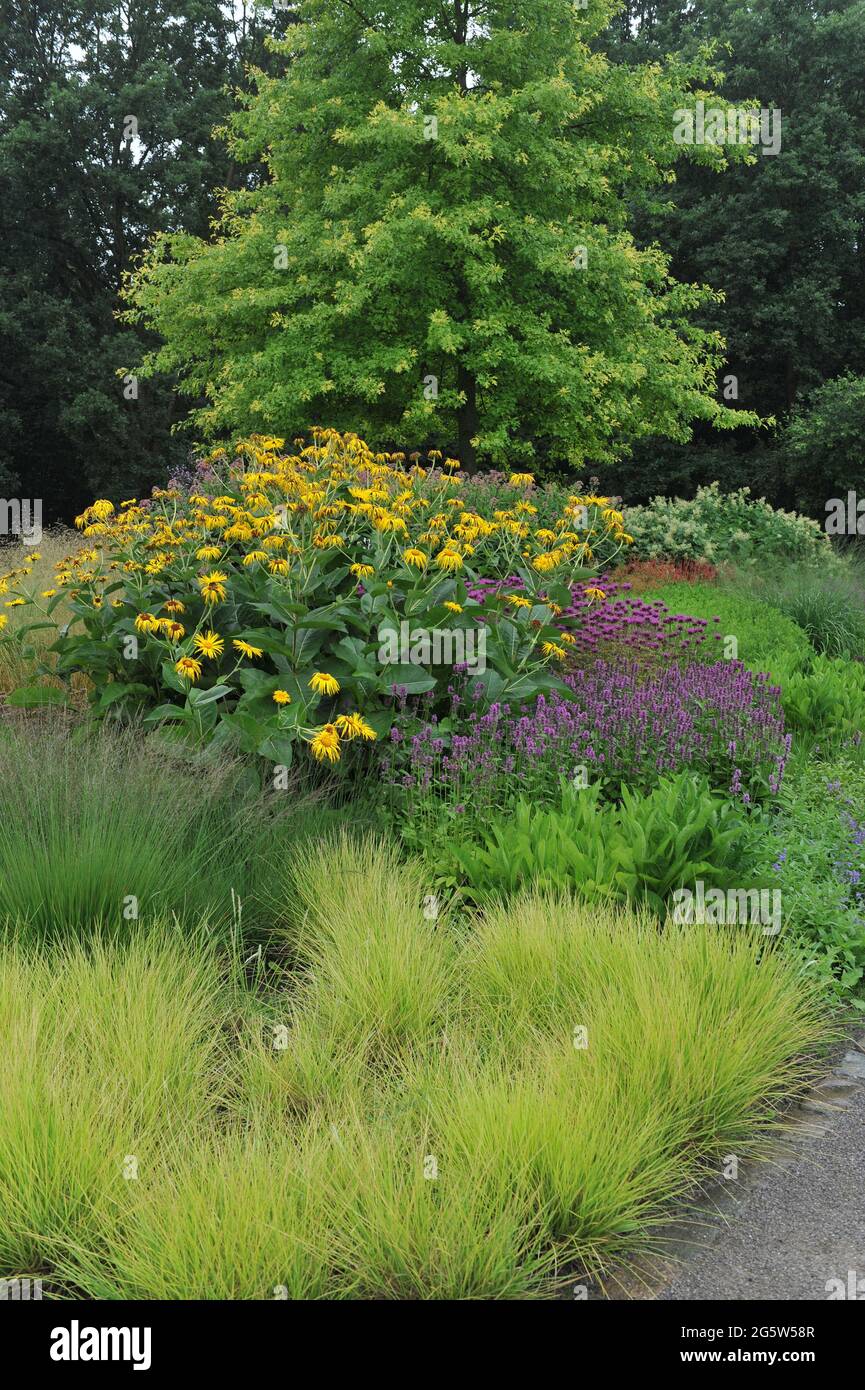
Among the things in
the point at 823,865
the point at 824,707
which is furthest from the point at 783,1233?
the point at 824,707

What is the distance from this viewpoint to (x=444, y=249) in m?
13.5

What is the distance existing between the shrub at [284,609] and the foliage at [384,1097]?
1.35 metres

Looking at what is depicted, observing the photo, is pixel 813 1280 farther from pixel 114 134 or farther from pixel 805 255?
pixel 114 134

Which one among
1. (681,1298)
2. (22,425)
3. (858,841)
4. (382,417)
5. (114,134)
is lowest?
(681,1298)

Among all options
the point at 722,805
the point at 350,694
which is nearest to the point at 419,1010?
the point at 722,805

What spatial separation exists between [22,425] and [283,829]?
83.3ft

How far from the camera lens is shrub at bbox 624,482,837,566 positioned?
1359cm

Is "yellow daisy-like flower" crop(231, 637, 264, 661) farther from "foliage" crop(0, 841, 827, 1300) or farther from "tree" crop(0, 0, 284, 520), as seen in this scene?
"tree" crop(0, 0, 284, 520)

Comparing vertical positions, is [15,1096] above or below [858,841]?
below

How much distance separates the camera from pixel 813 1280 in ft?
8.13

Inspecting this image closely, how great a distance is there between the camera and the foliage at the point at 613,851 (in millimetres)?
4035

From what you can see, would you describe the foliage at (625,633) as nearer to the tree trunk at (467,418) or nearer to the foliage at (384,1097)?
the foliage at (384,1097)

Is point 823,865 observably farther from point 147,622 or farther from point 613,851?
point 147,622

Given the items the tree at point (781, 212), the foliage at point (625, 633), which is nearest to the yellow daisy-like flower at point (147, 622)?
the foliage at point (625, 633)
